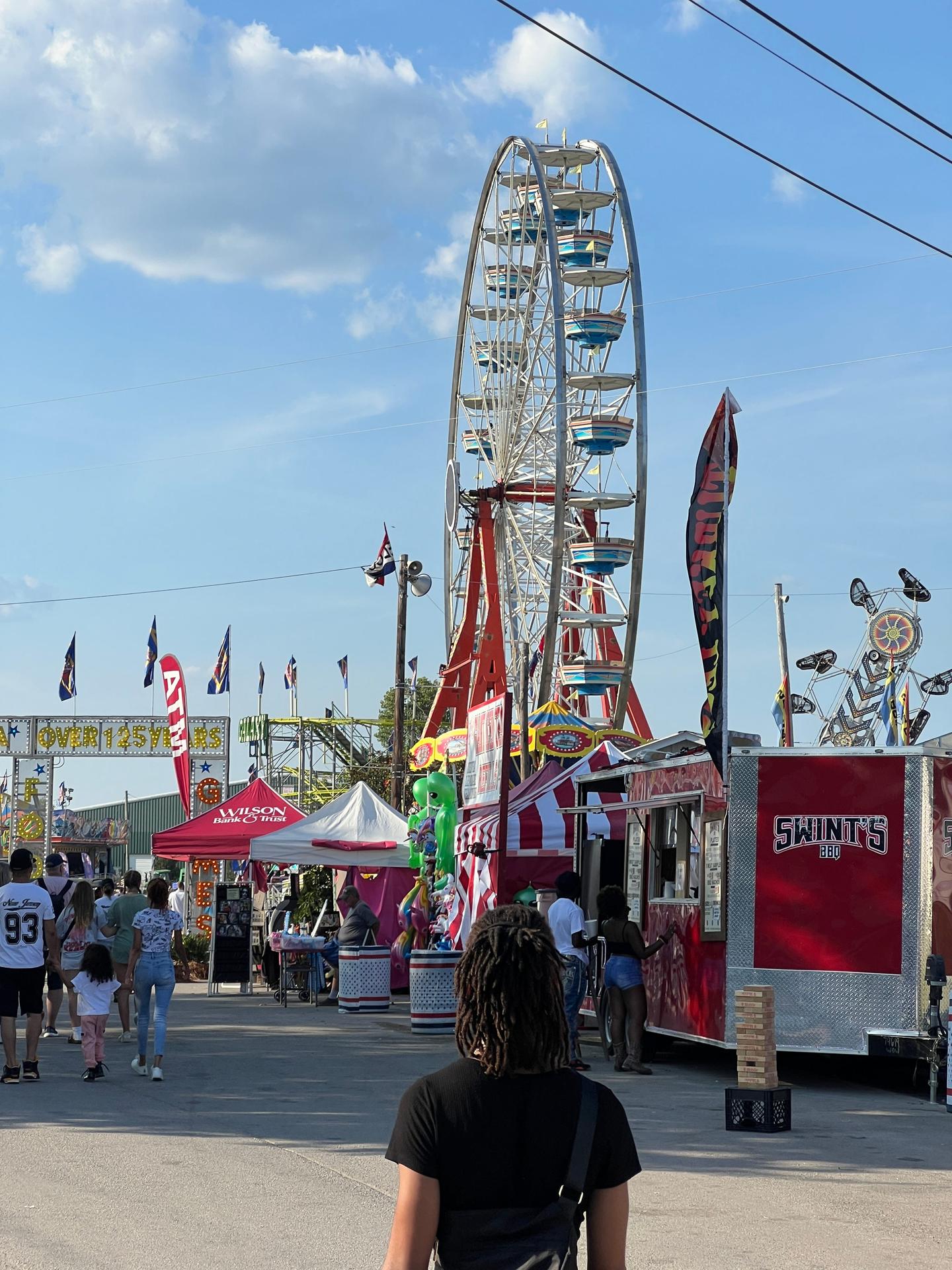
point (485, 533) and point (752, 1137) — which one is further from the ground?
point (485, 533)

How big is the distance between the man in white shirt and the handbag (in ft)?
36.2

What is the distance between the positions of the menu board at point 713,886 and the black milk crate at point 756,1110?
→ 340cm

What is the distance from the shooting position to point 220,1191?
8.04 m

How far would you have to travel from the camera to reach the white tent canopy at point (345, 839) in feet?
79.5

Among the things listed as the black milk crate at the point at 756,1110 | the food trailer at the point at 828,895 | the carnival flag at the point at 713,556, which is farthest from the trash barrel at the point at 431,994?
the black milk crate at the point at 756,1110

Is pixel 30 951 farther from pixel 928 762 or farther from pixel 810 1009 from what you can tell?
pixel 928 762

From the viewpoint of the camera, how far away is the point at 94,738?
4338cm

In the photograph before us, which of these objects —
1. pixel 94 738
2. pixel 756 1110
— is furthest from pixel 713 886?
pixel 94 738

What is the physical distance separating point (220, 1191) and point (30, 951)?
4834 millimetres

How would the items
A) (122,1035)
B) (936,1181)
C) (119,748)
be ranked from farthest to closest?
(119,748)
(122,1035)
(936,1181)

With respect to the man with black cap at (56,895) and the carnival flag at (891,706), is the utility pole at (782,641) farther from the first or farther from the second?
the man with black cap at (56,895)

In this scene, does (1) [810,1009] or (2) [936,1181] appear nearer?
(2) [936,1181]

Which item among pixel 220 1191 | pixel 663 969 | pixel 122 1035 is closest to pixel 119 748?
pixel 122 1035

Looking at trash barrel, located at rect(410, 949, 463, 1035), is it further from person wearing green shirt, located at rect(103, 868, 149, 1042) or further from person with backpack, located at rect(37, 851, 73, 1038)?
person with backpack, located at rect(37, 851, 73, 1038)
